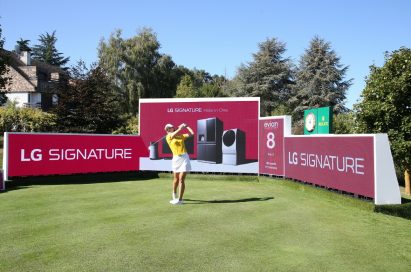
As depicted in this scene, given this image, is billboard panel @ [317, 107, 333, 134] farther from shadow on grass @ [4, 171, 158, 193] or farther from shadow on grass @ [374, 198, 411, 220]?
shadow on grass @ [4, 171, 158, 193]

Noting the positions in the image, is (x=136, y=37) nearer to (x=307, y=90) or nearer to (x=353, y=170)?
(x=307, y=90)

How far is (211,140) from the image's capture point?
16656mm

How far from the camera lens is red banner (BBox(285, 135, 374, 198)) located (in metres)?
9.87

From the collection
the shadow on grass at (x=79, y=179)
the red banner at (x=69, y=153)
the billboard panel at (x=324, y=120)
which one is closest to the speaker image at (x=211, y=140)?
the shadow on grass at (x=79, y=179)

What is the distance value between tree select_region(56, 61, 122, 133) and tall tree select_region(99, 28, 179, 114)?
2528cm

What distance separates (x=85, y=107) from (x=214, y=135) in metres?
8.82

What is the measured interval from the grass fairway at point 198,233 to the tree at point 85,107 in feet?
34.3

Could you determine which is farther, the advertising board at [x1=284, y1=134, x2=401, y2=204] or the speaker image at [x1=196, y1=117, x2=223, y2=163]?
the speaker image at [x1=196, y1=117, x2=223, y2=163]

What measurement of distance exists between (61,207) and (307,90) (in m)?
39.8

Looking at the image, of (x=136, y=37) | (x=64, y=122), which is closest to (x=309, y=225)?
(x=64, y=122)

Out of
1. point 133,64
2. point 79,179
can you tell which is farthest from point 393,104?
point 133,64

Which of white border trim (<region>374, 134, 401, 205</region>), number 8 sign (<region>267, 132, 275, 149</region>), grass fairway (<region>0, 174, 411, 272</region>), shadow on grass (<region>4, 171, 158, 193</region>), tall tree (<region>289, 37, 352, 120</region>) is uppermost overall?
tall tree (<region>289, 37, 352, 120</region>)

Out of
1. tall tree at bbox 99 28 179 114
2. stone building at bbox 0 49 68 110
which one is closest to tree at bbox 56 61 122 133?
tall tree at bbox 99 28 179 114

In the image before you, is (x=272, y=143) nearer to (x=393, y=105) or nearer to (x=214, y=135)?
(x=214, y=135)
